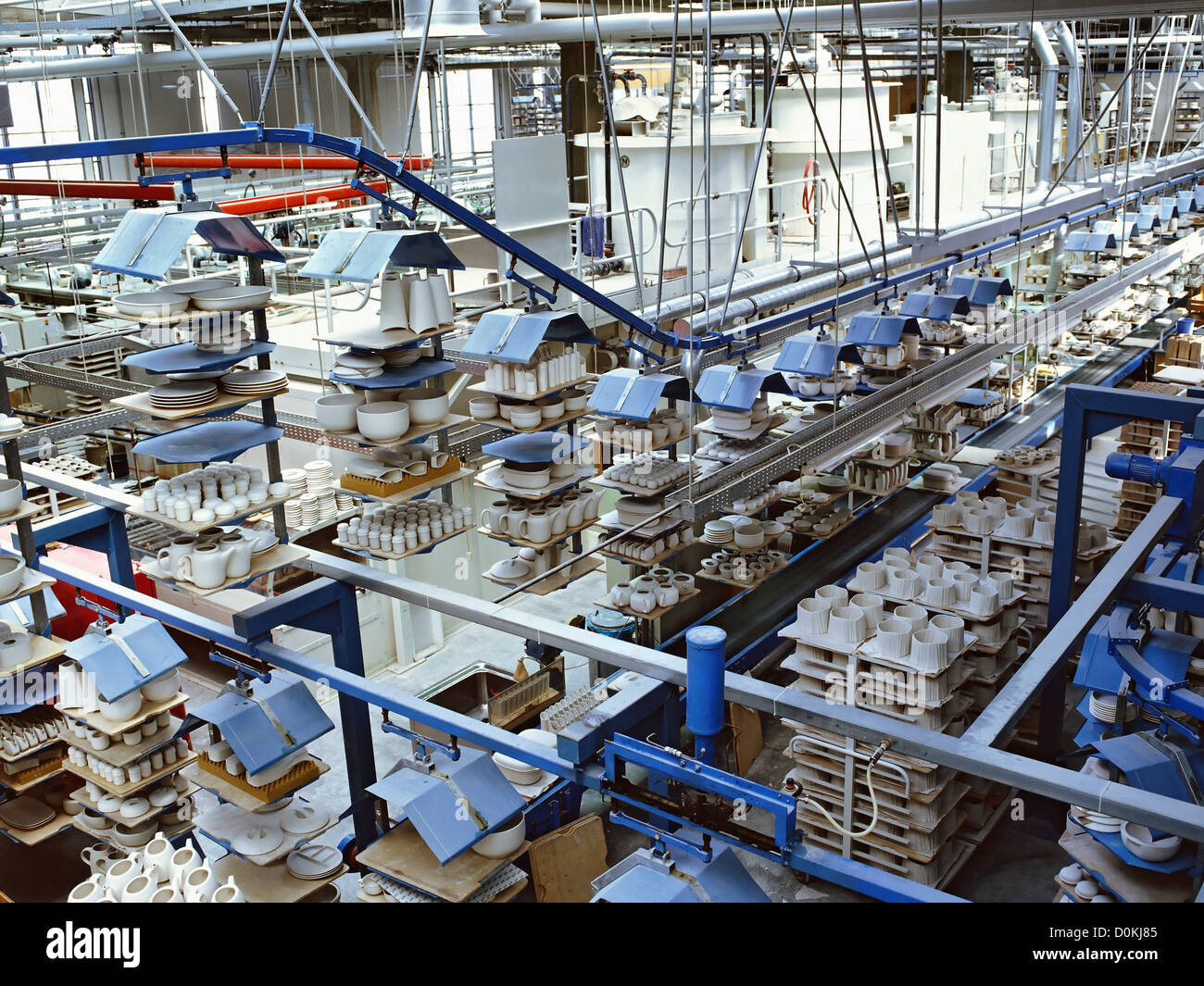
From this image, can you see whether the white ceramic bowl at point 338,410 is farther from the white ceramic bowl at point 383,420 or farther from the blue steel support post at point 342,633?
the blue steel support post at point 342,633

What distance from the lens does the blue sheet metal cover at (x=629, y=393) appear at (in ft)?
20.2

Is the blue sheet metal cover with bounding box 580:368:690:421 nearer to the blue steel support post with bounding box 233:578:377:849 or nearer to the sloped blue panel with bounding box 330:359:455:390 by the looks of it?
the sloped blue panel with bounding box 330:359:455:390

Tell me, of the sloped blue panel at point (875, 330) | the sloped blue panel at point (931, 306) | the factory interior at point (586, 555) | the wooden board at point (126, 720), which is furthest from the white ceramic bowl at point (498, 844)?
the sloped blue panel at point (931, 306)

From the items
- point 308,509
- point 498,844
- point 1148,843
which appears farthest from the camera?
point 308,509

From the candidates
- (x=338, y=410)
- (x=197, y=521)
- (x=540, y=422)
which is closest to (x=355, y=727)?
(x=197, y=521)

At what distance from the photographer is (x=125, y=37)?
43.0 ft

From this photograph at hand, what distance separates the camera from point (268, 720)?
420 cm

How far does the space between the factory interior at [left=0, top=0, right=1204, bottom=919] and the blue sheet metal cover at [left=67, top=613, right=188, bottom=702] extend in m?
0.02

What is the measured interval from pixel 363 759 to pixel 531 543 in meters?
1.81

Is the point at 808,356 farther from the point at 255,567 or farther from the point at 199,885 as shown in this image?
the point at 199,885

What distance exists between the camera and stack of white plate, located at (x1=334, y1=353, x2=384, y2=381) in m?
4.70

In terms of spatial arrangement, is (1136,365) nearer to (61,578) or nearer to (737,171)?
(737,171)

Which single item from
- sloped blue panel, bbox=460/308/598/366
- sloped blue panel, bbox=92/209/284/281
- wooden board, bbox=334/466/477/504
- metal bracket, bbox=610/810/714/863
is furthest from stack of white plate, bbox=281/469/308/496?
metal bracket, bbox=610/810/714/863

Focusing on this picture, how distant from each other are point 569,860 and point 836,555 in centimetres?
363
